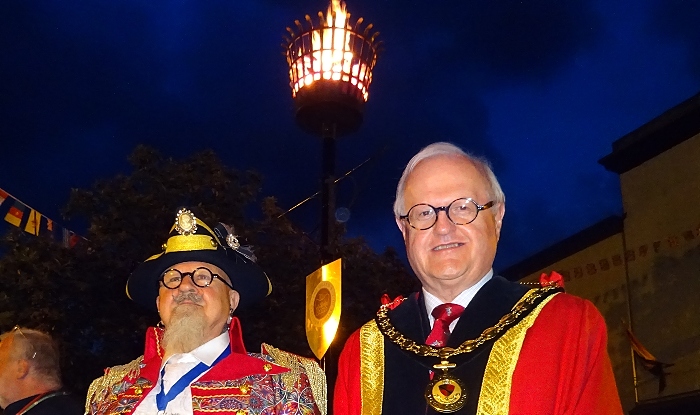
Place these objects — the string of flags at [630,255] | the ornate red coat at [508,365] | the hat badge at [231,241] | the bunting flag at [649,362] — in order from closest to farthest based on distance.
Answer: the ornate red coat at [508,365] → the hat badge at [231,241] → the string of flags at [630,255] → the bunting flag at [649,362]

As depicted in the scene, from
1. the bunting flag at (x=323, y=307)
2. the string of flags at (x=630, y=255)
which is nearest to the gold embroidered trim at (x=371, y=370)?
the bunting flag at (x=323, y=307)

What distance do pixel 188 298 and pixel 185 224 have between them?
0.55 metres

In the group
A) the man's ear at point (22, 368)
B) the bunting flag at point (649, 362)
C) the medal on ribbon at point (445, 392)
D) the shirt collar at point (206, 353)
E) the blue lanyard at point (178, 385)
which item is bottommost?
the medal on ribbon at point (445, 392)

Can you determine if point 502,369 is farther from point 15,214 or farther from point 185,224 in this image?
point 15,214

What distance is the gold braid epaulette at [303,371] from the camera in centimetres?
411

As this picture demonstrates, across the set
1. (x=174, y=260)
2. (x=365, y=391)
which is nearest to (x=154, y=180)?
(x=174, y=260)

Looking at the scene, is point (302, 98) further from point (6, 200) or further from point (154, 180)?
point (6, 200)

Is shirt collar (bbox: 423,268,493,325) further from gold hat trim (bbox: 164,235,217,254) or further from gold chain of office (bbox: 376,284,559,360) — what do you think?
gold hat trim (bbox: 164,235,217,254)

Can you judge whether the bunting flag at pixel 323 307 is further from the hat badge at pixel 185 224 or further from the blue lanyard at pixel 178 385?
the blue lanyard at pixel 178 385

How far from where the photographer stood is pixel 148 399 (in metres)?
3.93

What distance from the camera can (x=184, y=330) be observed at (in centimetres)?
393

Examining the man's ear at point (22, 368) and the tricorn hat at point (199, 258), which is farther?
the man's ear at point (22, 368)

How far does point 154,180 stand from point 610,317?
9583mm

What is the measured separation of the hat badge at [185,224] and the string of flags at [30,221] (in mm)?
7575
